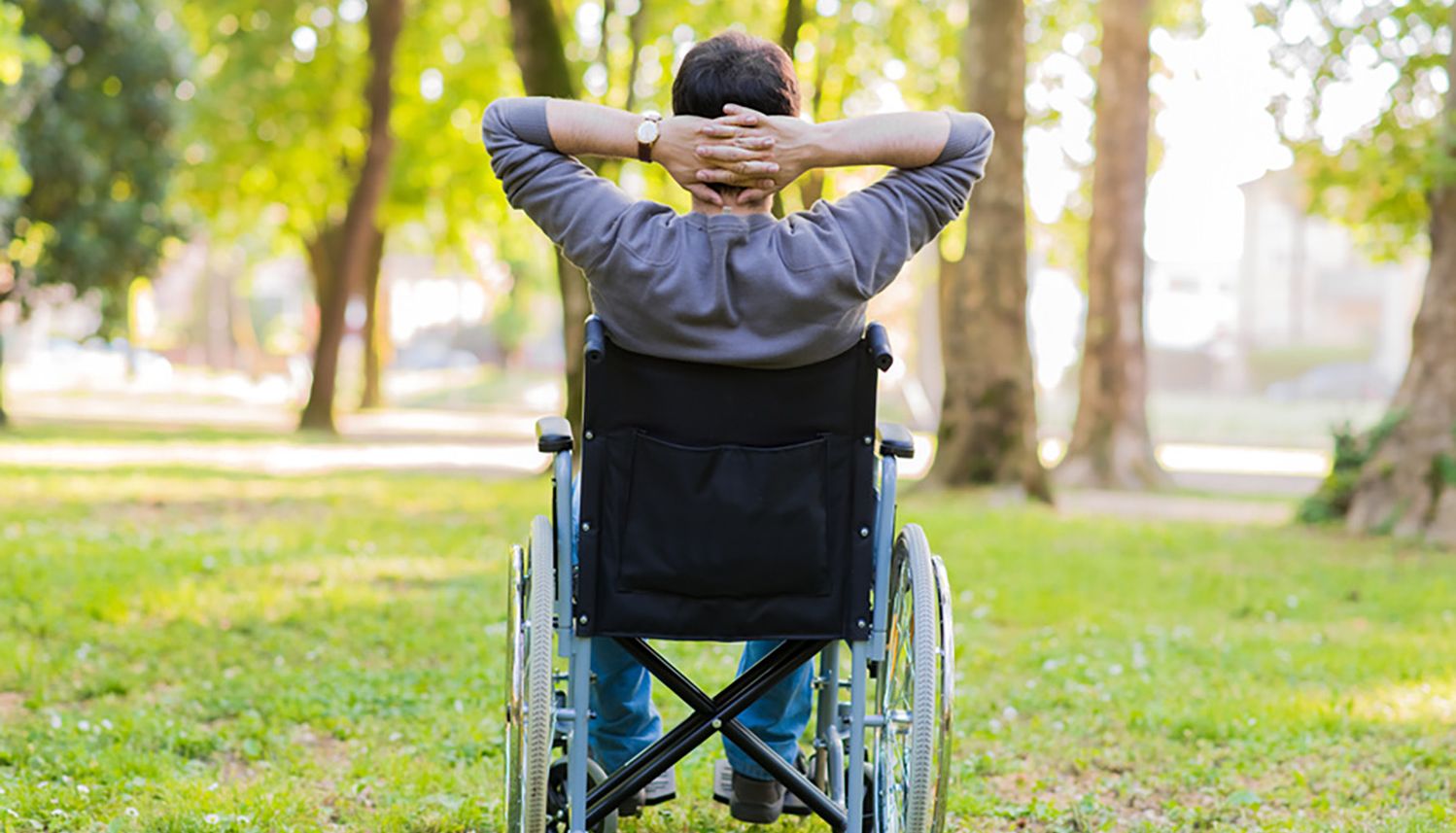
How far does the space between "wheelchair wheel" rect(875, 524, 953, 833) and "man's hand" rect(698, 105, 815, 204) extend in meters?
0.78

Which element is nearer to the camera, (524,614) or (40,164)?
(524,614)

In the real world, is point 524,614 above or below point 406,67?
below

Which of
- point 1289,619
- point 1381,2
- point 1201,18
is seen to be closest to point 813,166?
point 1289,619

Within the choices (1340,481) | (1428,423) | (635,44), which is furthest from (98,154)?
(1428,423)

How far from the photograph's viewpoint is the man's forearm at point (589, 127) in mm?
3215

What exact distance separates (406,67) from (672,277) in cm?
2477

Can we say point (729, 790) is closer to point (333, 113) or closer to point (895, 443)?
point (895, 443)

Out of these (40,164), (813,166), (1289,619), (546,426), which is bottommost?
(1289,619)

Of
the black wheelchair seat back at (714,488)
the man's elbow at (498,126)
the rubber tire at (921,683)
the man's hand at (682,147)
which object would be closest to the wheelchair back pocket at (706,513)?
the black wheelchair seat back at (714,488)

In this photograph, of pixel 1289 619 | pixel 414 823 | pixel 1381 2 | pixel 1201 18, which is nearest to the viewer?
pixel 414 823

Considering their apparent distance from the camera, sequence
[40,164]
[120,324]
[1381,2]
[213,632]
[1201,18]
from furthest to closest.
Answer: [120,324] < [40,164] < [1201,18] < [1381,2] < [213,632]

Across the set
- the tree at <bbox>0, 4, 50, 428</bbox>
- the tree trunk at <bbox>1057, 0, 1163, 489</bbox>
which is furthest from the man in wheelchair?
the tree trunk at <bbox>1057, 0, 1163, 489</bbox>

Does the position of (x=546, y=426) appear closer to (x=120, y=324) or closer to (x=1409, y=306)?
(x=120, y=324)

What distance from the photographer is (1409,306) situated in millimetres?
64875
